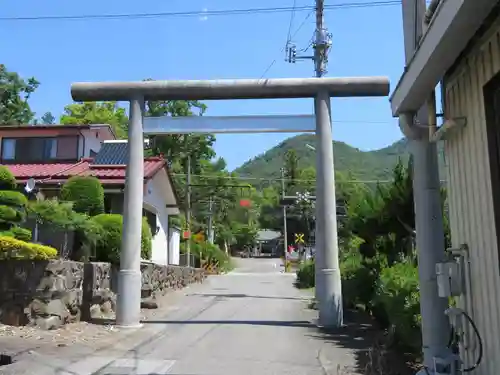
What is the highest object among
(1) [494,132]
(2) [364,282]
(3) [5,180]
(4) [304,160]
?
(4) [304,160]

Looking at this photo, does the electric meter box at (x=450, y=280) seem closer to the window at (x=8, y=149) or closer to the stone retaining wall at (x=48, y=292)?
the stone retaining wall at (x=48, y=292)

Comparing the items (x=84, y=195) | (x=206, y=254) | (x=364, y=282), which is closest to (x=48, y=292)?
(x=84, y=195)

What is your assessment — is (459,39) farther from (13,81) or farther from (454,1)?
(13,81)

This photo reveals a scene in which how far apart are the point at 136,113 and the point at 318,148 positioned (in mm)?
4649

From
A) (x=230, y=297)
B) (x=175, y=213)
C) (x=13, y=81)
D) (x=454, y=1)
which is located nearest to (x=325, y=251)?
(x=230, y=297)

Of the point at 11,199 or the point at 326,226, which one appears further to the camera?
the point at 326,226

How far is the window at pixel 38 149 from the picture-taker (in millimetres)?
24125

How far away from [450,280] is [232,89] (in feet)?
28.5

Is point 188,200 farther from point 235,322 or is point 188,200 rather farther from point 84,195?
point 235,322

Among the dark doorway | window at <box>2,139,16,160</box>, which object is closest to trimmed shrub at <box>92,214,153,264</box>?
the dark doorway

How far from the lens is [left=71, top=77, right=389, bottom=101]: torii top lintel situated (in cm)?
1256

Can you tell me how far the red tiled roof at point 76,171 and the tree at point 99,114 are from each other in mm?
27380

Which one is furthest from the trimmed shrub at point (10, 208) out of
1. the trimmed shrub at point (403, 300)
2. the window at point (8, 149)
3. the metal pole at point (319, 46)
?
the metal pole at point (319, 46)

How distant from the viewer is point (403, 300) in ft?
25.9
